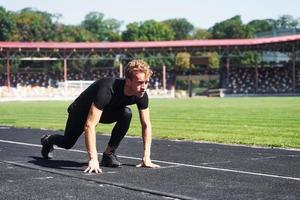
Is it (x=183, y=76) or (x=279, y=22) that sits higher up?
(x=279, y=22)

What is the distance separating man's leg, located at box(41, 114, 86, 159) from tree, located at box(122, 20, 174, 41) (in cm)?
Answer: 10861

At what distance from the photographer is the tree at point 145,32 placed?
11775cm

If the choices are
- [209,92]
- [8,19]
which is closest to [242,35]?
[209,92]

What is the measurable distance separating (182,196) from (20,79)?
84.8 m

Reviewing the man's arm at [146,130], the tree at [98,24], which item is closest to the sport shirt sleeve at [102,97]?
the man's arm at [146,130]

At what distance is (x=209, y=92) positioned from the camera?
282 feet

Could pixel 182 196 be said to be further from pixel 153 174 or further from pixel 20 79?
pixel 20 79

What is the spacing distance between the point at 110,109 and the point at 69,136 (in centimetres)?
95

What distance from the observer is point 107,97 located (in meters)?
7.37

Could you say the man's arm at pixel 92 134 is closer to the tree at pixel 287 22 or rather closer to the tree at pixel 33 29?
the tree at pixel 33 29

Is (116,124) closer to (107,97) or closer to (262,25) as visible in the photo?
(107,97)

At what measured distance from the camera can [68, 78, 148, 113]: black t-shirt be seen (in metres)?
7.34

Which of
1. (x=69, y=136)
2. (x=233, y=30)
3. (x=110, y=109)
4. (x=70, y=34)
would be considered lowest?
(x=69, y=136)

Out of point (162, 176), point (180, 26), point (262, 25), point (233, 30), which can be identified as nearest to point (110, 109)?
point (162, 176)
